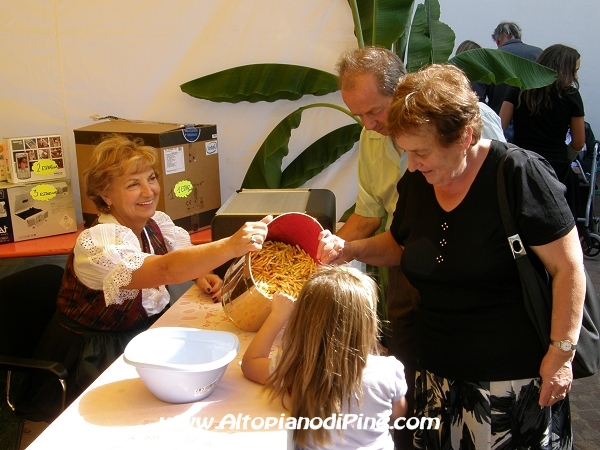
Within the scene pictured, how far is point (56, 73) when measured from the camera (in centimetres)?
356

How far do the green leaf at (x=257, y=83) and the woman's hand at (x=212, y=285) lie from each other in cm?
140

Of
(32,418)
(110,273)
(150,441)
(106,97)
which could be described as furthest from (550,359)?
(106,97)

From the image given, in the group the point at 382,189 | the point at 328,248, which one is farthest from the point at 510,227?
the point at 382,189

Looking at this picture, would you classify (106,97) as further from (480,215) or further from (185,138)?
(480,215)

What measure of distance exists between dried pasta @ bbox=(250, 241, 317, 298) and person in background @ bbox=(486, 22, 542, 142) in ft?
11.0

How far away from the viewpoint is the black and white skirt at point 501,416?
1.76 meters

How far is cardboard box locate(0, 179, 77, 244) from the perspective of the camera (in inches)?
121

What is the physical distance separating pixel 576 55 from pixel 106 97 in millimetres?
3215

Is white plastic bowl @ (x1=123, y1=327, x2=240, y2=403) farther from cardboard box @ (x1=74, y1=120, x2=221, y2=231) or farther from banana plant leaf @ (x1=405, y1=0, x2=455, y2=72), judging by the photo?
banana plant leaf @ (x1=405, y1=0, x2=455, y2=72)

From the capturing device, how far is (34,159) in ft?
10.3

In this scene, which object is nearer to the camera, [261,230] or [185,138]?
[261,230]

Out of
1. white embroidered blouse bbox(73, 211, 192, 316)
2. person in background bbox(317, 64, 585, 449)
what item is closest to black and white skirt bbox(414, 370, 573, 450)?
person in background bbox(317, 64, 585, 449)

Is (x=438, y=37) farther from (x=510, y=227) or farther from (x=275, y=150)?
(x=510, y=227)

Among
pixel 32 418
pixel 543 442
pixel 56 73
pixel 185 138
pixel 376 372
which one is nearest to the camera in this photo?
pixel 376 372
